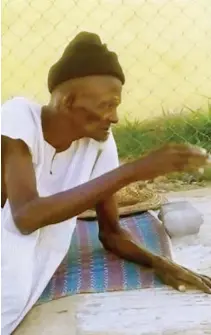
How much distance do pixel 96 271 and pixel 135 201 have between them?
0.83 m

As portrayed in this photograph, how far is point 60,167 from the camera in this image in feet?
8.46

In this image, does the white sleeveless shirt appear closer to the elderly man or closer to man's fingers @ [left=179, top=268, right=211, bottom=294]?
the elderly man

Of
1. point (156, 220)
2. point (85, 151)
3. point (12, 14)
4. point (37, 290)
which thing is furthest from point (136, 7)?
point (37, 290)

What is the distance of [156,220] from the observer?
3.28m

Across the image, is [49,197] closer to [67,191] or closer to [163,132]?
[67,191]

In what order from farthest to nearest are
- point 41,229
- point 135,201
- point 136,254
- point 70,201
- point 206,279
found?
point 135,201
point 136,254
point 206,279
point 41,229
point 70,201

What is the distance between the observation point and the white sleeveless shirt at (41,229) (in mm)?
2385

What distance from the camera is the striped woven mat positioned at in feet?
8.55

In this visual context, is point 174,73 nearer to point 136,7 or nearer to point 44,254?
point 136,7

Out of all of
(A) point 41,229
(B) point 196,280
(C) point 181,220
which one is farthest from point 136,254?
(C) point 181,220

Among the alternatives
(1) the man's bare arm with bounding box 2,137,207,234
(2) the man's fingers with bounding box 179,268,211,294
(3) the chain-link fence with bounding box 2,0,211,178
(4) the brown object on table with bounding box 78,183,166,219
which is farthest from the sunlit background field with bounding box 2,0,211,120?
(1) the man's bare arm with bounding box 2,137,207,234

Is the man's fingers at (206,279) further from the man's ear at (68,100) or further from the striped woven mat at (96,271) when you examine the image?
the man's ear at (68,100)

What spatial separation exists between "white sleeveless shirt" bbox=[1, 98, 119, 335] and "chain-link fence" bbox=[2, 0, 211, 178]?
205cm

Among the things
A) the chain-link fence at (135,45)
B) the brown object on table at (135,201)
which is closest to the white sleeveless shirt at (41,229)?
the brown object on table at (135,201)
